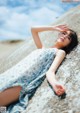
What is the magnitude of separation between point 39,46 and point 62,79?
1.13m

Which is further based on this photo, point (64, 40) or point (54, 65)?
point (64, 40)

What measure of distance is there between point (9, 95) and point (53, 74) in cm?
67

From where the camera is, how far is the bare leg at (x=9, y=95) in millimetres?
4398

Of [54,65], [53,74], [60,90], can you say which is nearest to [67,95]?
[60,90]

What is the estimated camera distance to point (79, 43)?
16.9 ft

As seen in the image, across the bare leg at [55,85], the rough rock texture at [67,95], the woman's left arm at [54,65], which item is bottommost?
the rough rock texture at [67,95]

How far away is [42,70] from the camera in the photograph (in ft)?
15.4

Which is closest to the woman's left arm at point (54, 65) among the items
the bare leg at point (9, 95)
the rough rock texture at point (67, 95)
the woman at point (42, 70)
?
the woman at point (42, 70)

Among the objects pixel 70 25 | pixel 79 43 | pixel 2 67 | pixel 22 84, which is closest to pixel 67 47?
pixel 79 43

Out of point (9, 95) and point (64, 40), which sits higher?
point (64, 40)

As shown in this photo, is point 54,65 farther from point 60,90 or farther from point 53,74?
point 60,90

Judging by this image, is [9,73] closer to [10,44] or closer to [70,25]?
[70,25]

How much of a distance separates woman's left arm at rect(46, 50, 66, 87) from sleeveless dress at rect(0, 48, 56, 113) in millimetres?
95

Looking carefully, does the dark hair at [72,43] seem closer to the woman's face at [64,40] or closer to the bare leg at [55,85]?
the woman's face at [64,40]
